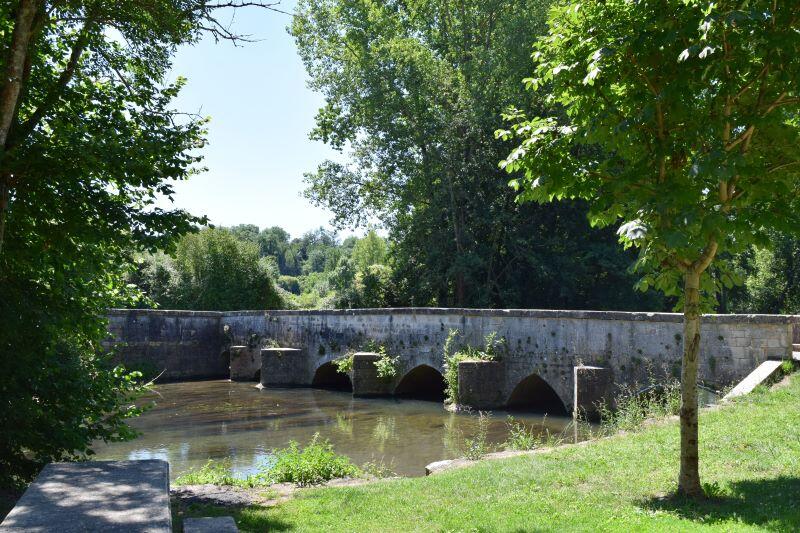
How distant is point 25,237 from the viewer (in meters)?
8.97

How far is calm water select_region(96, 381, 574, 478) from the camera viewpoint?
14.2m

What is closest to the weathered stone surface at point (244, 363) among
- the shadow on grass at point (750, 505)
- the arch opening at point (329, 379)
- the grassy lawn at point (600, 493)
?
the arch opening at point (329, 379)

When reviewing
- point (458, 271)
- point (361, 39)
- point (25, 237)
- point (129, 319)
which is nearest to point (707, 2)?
point (25, 237)

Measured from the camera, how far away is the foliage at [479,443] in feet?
35.6

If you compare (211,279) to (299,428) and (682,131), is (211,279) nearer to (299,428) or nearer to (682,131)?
(299,428)

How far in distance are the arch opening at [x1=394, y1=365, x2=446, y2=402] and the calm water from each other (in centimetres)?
98

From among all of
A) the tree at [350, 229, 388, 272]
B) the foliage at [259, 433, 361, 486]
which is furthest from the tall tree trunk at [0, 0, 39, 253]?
the tree at [350, 229, 388, 272]

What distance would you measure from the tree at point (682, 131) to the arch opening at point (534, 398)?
11.2 meters

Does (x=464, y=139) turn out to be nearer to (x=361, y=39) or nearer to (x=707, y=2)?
(x=361, y=39)

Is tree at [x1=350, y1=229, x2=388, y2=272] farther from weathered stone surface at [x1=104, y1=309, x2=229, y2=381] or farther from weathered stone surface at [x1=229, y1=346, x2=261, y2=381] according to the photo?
weathered stone surface at [x1=229, y1=346, x2=261, y2=381]

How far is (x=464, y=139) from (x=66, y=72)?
67.1 feet

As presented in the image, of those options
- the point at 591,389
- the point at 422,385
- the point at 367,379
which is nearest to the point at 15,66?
the point at 591,389

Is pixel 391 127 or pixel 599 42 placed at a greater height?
pixel 391 127

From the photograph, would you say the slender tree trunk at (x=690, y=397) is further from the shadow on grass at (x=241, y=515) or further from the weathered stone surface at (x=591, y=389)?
the weathered stone surface at (x=591, y=389)
